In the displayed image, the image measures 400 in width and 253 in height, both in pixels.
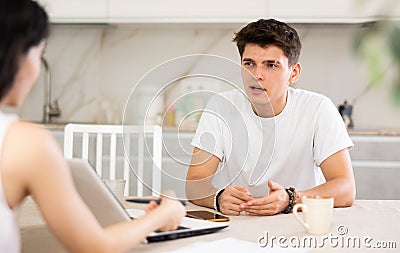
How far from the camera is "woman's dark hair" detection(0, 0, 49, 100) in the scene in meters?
0.96

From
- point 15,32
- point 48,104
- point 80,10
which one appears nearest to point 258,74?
point 15,32

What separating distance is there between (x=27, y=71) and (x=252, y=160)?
3.66 ft

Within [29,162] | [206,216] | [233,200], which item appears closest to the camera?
[29,162]

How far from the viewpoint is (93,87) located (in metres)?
4.14

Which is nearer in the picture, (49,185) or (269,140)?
(49,185)

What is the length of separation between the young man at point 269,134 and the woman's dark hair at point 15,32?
0.86 meters

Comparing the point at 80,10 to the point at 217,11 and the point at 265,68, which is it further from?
the point at 265,68

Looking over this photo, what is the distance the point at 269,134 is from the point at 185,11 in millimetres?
1779

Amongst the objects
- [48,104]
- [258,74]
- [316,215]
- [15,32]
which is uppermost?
[15,32]

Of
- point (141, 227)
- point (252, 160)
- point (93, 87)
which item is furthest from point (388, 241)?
point (93, 87)

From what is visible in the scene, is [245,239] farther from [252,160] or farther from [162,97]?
[252,160]

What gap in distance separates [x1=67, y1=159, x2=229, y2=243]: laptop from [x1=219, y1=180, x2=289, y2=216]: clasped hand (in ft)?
0.75

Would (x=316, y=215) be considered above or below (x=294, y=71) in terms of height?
below

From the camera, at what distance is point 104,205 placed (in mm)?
1220
